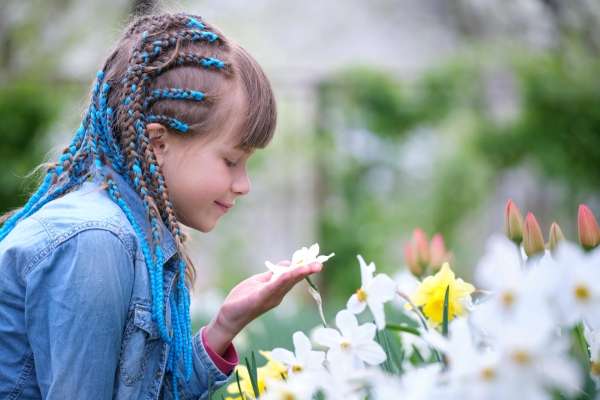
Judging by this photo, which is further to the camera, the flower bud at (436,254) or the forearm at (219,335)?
the flower bud at (436,254)

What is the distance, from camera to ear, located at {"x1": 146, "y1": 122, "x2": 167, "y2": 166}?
1620 mm

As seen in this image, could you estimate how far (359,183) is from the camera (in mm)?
6062

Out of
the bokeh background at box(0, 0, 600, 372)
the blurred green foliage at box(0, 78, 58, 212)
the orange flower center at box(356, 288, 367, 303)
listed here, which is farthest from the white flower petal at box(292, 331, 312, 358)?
the bokeh background at box(0, 0, 600, 372)

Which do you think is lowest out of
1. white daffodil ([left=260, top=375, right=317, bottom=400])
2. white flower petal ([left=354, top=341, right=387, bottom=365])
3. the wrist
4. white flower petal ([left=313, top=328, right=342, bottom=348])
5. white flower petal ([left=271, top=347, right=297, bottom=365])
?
the wrist

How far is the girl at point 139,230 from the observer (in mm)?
1352

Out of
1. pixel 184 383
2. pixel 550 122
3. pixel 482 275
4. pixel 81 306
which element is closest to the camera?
pixel 482 275

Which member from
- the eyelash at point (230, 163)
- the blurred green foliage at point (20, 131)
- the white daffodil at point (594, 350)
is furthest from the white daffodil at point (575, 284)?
the blurred green foliage at point (20, 131)

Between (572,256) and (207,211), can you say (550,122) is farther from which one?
(572,256)

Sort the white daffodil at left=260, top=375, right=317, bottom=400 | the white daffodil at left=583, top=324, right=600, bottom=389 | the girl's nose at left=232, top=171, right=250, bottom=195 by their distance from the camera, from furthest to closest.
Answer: the girl's nose at left=232, top=171, right=250, bottom=195 → the white daffodil at left=583, top=324, right=600, bottom=389 → the white daffodil at left=260, top=375, right=317, bottom=400

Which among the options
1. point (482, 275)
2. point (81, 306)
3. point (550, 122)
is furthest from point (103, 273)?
point (550, 122)

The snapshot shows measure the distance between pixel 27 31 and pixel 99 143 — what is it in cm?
512

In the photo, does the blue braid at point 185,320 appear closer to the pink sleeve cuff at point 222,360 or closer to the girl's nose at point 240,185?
the pink sleeve cuff at point 222,360

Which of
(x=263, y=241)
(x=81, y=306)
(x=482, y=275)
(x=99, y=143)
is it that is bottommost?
(x=263, y=241)

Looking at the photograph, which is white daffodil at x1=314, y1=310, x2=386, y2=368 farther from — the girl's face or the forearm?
the girl's face
